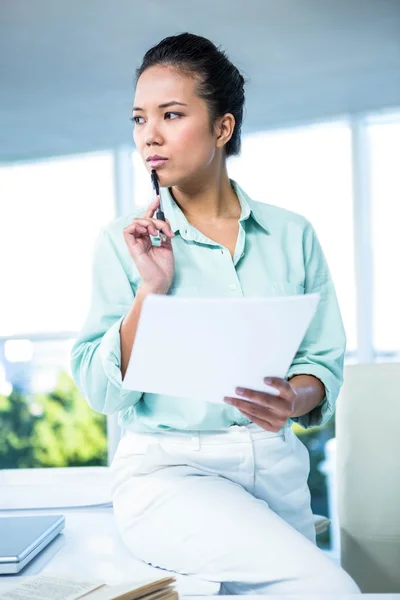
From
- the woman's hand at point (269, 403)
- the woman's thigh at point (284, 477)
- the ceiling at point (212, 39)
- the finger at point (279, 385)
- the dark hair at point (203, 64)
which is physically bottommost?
the woman's thigh at point (284, 477)

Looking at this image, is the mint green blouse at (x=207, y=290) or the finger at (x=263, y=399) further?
the mint green blouse at (x=207, y=290)

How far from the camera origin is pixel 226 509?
4.10 feet

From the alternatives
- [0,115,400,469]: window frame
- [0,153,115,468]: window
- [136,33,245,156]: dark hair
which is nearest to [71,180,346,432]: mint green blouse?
[136,33,245,156]: dark hair

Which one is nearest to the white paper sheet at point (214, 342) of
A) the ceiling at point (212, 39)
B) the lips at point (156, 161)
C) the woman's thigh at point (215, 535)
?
the woman's thigh at point (215, 535)

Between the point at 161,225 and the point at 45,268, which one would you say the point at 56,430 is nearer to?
the point at 45,268

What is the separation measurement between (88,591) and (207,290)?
0.67m

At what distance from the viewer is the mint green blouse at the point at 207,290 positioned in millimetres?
1391

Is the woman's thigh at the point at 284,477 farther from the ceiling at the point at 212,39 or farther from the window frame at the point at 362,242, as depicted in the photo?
the window frame at the point at 362,242

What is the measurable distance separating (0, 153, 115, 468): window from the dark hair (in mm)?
3785

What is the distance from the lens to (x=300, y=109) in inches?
164

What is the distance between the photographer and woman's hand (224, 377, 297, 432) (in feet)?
3.61

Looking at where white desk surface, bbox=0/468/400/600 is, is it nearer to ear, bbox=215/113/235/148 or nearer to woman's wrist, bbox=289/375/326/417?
woman's wrist, bbox=289/375/326/417

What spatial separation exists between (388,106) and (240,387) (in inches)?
139

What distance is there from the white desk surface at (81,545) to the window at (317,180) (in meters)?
3.11
